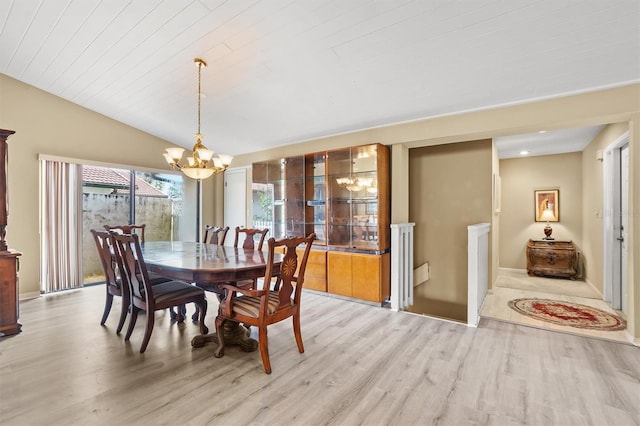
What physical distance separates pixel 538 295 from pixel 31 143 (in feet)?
24.8

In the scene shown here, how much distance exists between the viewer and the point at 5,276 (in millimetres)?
2943

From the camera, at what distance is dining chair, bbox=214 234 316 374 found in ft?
7.47

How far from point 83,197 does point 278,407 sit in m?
4.78

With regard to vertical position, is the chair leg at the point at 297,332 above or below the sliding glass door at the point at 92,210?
below

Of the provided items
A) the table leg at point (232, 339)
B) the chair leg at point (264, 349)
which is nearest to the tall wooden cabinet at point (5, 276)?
the table leg at point (232, 339)

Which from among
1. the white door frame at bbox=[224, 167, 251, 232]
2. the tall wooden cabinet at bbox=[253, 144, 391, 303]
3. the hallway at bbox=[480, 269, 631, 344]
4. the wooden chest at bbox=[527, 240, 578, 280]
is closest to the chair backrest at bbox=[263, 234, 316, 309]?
the tall wooden cabinet at bbox=[253, 144, 391, 303]

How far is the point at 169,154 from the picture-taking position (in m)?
3.10

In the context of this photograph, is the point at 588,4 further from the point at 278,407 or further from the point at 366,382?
the point at 278,407

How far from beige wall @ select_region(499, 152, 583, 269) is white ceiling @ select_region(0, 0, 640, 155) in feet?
12.5

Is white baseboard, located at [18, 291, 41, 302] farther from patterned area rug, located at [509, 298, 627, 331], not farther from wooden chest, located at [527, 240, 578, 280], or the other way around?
wooden chest, located at [527, 240, 578, 280]

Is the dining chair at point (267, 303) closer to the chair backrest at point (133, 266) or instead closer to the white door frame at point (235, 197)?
the chair backrest at point (133, 266)

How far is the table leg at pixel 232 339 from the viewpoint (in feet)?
8.58

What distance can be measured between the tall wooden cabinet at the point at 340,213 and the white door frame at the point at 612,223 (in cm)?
278

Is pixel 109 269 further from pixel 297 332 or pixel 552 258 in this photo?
pixel 552 258
